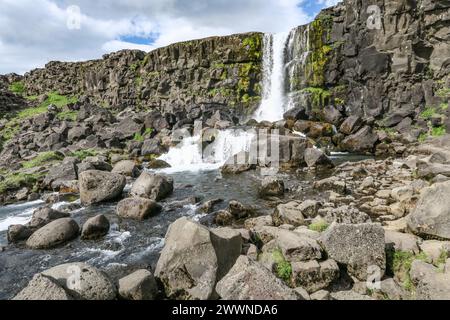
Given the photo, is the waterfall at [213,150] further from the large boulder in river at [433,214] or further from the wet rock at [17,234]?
the large boulder in river at [433,214]

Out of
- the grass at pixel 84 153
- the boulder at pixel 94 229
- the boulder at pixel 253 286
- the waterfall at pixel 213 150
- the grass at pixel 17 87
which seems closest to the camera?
the boulder at pixel 253 286

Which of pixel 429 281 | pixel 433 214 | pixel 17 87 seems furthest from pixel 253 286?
pixel 17 87

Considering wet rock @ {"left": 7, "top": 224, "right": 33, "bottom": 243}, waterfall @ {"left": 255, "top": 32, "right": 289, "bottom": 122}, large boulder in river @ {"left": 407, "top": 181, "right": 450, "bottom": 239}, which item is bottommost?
wet rock @ {"left": 7, "top": 224, "right": 33, "bottom": 243}

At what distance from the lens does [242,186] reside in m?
19.7

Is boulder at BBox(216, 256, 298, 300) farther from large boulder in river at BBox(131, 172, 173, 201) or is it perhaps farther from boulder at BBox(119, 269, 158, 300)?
large boulder in river at BBox(131, 172, 173, 201)

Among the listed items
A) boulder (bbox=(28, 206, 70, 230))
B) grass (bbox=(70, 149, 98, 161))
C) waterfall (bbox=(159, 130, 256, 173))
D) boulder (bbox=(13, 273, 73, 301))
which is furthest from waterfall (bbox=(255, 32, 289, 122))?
boulder (bbox=(13, 273, 73, 301))

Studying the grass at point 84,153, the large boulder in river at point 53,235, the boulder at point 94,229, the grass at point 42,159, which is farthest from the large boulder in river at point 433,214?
the grass at point 42,159

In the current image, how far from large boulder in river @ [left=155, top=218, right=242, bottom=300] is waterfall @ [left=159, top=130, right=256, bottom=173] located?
64.0 ft

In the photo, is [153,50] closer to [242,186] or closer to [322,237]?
[242,186]

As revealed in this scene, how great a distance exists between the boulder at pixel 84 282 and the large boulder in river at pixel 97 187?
10.3 meters

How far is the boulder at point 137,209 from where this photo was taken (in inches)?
575

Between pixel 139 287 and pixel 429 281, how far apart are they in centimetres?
646

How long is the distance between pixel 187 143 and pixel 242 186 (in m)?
12.7

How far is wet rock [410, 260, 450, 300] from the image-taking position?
6.33 m
